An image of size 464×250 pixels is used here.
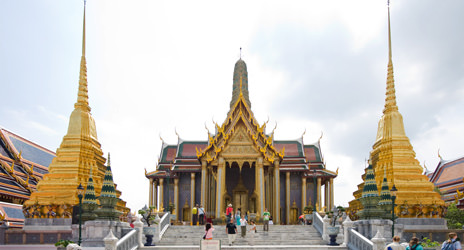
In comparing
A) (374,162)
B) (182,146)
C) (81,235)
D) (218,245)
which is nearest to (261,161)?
(374,162)

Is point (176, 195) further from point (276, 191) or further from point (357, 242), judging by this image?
point (357, 242)

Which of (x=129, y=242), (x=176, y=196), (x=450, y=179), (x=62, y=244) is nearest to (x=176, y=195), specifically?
(x=176, y=196)

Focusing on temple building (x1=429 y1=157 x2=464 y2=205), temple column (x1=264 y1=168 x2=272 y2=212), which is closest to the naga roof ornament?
temple column (x1=264 y1=168 x2=272 y2=212)

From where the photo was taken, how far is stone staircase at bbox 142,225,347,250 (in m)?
17.8

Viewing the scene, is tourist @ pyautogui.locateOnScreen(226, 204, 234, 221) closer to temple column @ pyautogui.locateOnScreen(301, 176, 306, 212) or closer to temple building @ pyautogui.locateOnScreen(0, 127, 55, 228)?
temple building @ pyautogui.locateOnScreen(0, 127, 55, 228)

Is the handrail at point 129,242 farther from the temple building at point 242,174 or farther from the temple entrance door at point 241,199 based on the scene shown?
the temple entrance door at point 241,199

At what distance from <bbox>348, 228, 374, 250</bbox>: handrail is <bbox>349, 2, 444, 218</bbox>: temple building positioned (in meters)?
7.05

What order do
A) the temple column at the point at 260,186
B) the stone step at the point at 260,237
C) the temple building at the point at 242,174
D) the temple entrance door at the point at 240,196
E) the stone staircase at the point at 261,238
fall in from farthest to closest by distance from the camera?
the temple entrance door at the point at 240,196 → the temple building at the point at 242,174 → the temple column at the point at 260,186 → the stone step at the point at 260,237 → the stone staircase at the point at 261,238

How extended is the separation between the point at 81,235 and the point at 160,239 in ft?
11.5

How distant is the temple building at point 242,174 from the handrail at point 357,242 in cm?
1007

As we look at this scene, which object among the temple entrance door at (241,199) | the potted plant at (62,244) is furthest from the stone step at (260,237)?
the temple entrance door at (241,199)

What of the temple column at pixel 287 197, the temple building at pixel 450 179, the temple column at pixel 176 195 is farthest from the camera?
the temple column at pixel 176 195

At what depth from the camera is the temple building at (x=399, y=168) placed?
84.8 ft

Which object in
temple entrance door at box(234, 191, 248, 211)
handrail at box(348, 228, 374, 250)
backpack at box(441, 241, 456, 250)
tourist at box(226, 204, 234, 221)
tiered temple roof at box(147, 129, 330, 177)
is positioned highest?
tiered temple roof at box(147, 129, 330, 177)
